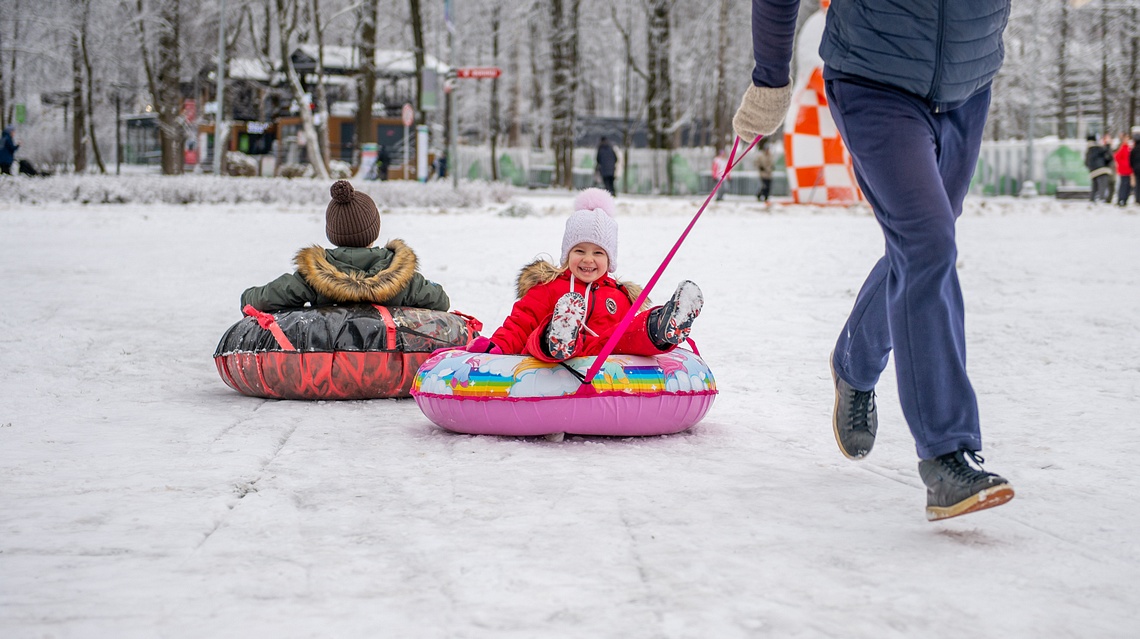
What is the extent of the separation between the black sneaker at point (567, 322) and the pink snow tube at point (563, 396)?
220 millimetres

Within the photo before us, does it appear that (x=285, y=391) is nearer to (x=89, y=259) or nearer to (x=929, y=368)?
(x=929, y=368)

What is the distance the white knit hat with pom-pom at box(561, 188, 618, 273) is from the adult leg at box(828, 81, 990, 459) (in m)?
1.40

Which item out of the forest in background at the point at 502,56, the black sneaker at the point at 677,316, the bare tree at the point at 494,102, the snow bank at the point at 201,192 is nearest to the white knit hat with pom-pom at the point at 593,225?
the black sneaker at the point at 677,316

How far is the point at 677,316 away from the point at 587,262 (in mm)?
563

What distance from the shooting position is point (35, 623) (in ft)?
6.73

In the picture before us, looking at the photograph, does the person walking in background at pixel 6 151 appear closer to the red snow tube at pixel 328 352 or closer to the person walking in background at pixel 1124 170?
the person walking in background at pixel 1124 170

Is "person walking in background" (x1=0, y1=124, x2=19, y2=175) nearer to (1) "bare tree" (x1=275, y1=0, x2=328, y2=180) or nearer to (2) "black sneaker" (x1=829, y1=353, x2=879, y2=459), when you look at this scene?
(1) "bare tree" (x1=275, y1=0, x2=328, y2=180)

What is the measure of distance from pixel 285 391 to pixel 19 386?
1182 mm

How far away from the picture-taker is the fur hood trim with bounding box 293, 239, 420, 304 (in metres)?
4.90

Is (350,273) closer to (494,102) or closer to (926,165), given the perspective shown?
(926,165)

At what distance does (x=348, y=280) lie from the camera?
194 inches

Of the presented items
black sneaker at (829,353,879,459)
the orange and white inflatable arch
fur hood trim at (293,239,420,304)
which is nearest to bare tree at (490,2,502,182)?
the orange and white inflatable arch

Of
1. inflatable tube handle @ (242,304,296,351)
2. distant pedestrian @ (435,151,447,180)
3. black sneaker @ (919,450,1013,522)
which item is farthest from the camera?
distant pedestrian @ (435,151,447,180)

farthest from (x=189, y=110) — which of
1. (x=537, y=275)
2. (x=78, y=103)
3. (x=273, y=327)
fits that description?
(x=537, y=275)
